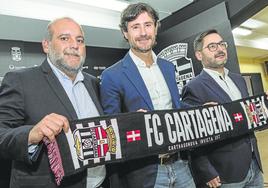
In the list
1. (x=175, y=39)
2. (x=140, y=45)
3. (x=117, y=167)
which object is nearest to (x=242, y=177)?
(x=117, y=167)

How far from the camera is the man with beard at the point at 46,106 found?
1.09m

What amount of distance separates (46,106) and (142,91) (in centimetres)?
46

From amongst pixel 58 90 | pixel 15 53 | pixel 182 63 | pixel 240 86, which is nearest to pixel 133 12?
pixel 58 90

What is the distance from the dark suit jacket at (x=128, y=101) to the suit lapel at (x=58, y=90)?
0.69 ft

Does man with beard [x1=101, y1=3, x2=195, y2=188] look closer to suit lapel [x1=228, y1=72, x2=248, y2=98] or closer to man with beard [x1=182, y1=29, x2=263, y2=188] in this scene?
man with beard [x1=182, y1=29, x2=263, y2=188]

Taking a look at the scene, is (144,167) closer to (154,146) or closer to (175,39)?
(154,146)

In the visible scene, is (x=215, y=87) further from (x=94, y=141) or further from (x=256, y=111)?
(x=94, y=141)

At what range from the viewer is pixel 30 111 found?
48.5 inches

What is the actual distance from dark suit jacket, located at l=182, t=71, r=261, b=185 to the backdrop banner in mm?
65

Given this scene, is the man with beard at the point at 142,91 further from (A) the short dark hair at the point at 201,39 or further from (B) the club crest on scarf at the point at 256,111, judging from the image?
(B) the club crest on scarf at the point at 256,111

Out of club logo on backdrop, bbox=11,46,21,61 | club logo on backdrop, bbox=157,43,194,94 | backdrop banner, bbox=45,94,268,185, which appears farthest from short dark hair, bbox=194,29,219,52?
club logo on backdrop, bbox=11,46,21,61

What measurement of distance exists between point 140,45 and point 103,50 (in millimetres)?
2842

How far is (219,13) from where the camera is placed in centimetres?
331

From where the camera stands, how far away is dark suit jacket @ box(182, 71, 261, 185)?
1.61 m
